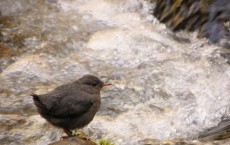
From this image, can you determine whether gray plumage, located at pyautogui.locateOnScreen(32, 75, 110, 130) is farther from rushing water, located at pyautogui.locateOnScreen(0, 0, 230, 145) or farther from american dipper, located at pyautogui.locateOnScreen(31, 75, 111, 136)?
rushing water, located at pyautogui.locateOnScreen(0, 0, 230, 145)

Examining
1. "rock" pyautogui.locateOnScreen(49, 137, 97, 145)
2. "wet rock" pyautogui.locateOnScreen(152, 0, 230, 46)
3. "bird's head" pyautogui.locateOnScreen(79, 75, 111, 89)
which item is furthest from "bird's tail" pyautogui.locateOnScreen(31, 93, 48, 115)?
"wet rock" pyautogui.locateOnScreen(152, 0, 230, 46)

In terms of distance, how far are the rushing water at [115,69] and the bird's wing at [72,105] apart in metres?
0.84

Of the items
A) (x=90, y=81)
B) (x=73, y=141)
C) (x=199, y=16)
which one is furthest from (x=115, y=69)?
(x=73, y=141)

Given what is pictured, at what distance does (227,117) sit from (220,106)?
1.16ft

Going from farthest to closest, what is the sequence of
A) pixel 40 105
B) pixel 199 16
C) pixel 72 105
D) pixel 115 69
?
1. pixel 199 16
2. pixel 115 69
3. pixel 72 105
4. pixel 40 105

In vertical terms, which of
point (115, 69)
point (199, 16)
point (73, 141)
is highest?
point (199, 16)

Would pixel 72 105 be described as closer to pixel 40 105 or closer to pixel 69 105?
pixel 69 105

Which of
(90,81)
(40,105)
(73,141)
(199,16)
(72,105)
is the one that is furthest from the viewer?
(199,16)

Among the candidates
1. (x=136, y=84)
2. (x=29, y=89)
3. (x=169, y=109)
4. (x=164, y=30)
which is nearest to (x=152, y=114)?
(x=169, y=109)

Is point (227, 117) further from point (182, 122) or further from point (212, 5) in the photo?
point (212, 5)

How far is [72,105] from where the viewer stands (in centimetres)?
620

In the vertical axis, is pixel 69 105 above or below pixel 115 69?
above

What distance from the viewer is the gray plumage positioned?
19.7 feet

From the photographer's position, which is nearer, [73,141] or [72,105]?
[73,141]
